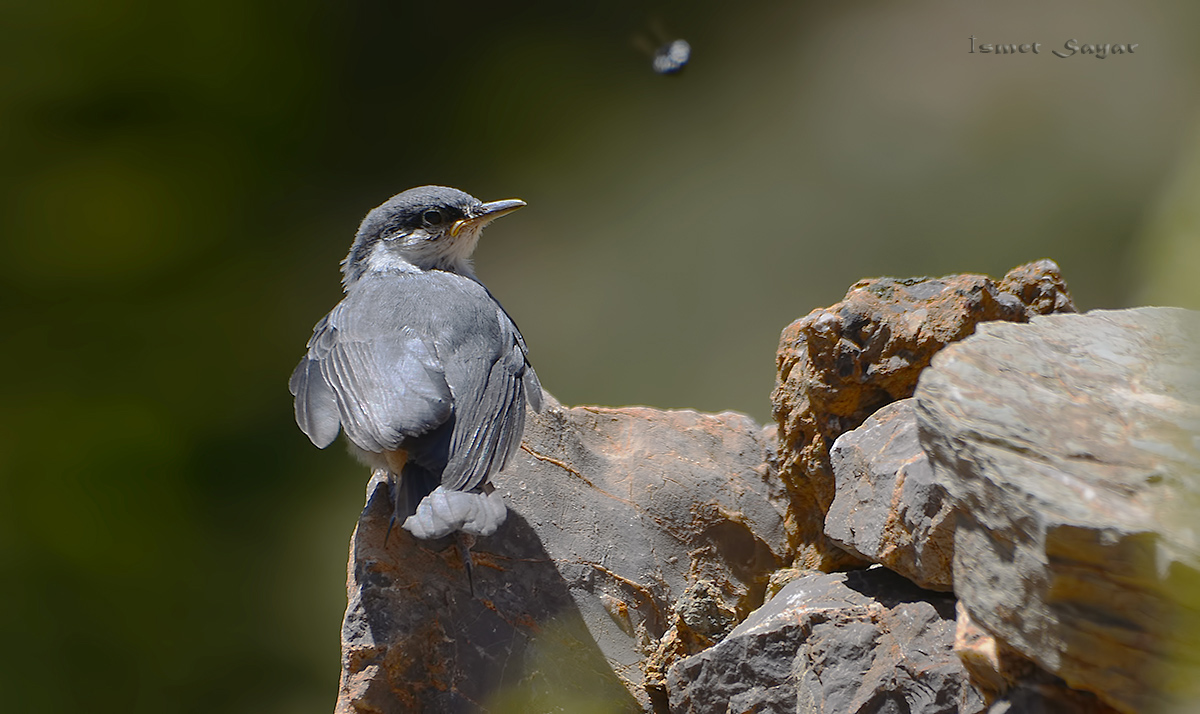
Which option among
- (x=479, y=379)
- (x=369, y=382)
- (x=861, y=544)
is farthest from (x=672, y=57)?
(x=861, y=544)

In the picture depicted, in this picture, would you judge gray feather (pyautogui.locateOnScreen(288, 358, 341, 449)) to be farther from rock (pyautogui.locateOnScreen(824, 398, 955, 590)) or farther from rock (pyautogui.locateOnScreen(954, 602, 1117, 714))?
rock (pyautogui.locateOnScreen(954, 602, 1117, 714))

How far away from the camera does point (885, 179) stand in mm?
4160

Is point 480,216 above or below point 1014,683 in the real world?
above

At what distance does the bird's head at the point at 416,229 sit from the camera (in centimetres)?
333

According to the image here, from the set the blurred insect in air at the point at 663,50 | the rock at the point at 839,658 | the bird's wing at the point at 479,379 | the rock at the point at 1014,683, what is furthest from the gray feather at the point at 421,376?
the blurred insect in air at the point at 663,50

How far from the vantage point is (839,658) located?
192cm

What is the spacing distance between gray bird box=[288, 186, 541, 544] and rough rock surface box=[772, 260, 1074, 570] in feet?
2.57

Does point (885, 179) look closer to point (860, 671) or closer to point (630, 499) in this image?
point (630, 499)

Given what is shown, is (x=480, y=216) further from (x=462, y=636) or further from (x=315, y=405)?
(x=462, y=636)

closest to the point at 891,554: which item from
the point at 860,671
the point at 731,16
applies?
the point at 860,671

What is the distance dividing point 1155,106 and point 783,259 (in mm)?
1622

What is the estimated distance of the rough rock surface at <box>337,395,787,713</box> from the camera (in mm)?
2332

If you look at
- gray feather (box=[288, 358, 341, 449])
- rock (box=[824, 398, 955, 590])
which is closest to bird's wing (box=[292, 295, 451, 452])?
gray feather (box=[288, 358, 341, 449])

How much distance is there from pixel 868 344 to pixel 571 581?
1016mm
